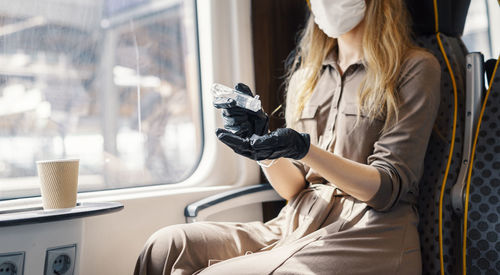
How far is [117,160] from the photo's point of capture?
1.81 meters

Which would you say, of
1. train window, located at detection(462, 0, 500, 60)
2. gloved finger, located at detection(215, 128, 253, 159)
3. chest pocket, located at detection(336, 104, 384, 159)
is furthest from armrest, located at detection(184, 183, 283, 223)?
train window, located at detection(462, 0, 500, 60)

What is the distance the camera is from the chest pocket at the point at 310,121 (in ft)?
5.24

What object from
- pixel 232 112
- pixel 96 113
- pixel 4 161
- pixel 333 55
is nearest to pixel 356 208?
pixel 232 112

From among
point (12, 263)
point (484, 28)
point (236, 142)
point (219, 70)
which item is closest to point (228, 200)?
point (219, 70)

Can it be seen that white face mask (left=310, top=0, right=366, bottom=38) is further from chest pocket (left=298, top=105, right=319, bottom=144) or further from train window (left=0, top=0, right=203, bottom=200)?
train window (left=0, top=0, right=203, bottom=200)

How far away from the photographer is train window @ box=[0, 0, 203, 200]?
1.57 metres

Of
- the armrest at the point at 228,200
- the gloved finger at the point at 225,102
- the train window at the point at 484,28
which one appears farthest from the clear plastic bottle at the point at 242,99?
the train window at the point at 484,28

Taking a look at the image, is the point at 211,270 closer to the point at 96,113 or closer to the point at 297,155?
the point at 297,155

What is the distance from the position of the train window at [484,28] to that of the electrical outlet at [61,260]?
1.55 meters

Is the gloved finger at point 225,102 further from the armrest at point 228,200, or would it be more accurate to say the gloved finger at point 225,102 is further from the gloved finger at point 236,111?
the armrest at point 228,200

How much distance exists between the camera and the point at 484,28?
176 centimetres

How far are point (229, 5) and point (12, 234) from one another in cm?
131

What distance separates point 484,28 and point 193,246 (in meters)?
1.35

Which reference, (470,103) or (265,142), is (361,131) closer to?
(470,103)
